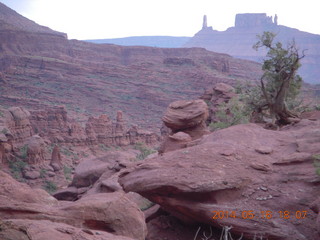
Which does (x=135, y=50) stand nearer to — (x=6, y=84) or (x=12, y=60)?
(x=12, y=60)

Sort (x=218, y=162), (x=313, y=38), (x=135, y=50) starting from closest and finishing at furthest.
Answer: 1. (x=218, y=162)
2. (x=135, y=50)
3. (x=313, y=38)

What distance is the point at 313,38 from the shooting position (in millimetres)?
159500

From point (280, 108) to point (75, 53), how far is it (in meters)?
85.7

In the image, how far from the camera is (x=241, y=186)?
7.59m

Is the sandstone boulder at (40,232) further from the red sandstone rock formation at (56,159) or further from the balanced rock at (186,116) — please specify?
the red sandstone rock formation at (56,159)

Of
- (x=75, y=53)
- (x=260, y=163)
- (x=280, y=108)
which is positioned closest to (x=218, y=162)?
(x=260, y=163)

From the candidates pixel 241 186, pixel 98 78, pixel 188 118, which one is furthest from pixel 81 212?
pixel 98 78

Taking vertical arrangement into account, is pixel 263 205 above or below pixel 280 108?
below

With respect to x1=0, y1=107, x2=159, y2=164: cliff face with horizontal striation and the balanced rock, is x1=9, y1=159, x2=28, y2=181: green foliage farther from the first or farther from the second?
the balanced rock

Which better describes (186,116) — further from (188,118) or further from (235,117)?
(235,117)
